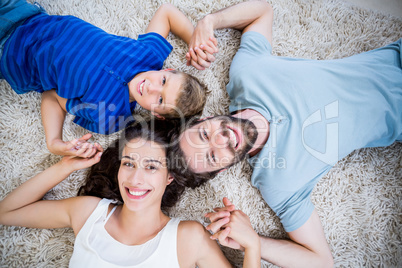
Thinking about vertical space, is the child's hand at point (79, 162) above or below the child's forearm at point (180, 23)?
below

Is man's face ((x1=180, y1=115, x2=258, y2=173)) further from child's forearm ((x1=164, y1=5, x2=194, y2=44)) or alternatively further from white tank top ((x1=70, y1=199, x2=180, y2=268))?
child's forearm ((x1=164, y1=5, x2=194, y2=44))

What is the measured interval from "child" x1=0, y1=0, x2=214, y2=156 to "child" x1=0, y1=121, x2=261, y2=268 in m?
0.12

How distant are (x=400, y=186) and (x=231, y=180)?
0.82 metres

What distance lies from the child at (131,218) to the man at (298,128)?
99 mm

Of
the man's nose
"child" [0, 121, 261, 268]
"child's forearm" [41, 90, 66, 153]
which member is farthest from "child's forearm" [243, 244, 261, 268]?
"child's forearm" [41, 90, 66, 153]

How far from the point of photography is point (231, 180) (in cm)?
126

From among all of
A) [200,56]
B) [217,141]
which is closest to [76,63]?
[200,56]

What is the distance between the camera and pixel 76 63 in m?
1.09

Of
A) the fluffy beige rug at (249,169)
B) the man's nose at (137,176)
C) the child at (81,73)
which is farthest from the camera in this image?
the fluffy beige rug at (249,169)

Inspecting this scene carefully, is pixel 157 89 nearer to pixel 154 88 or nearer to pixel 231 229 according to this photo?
pixel 154 88

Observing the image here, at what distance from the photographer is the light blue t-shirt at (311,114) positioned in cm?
107

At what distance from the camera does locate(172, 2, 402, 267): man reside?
1052mm

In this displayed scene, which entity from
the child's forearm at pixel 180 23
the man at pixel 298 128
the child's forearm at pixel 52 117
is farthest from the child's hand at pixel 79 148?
the child's forearm at pixel 180 23
